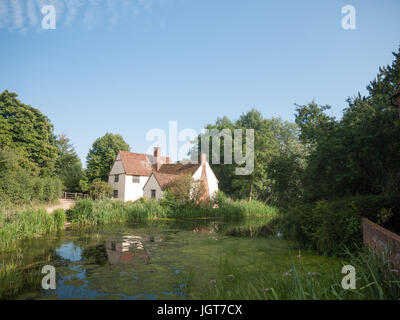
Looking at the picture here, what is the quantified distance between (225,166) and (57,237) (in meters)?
32.1

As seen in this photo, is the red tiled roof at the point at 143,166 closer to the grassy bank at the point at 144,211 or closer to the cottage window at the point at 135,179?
the cottage window at the point at 135,179

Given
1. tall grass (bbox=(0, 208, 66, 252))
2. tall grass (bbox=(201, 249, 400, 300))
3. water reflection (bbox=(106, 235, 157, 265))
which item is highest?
tall grass (bbox=(201, 249, 400, 300))

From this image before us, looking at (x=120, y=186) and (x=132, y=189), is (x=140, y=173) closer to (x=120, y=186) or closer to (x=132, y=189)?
(x=132, y=189)

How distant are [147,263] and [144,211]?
14016mm

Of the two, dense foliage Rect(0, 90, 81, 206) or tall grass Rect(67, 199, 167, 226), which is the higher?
dense foliage Rect(0, 90, 81, 206)

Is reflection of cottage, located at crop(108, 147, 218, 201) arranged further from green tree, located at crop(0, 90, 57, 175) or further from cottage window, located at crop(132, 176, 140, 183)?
green tree, located at crop(0, 90, 57, 175)

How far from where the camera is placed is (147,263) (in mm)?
7957

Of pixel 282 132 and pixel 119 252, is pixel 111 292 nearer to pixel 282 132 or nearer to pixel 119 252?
pixel 119 252

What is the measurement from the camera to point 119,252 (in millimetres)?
9578

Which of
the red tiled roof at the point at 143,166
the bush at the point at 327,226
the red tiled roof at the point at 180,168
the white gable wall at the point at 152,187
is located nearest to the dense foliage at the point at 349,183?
the bush at the point at 327,226

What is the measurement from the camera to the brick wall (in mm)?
4812

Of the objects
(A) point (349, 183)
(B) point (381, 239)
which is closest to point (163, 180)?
(A) point (349, 183)

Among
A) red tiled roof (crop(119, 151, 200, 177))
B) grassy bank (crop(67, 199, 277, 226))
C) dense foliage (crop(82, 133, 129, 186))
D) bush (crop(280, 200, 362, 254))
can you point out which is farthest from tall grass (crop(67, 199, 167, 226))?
dense foliage (crop(82, 133, 129, 186))
